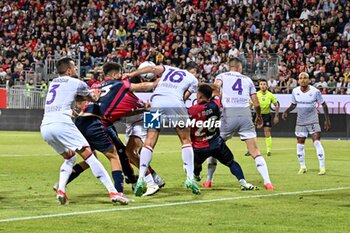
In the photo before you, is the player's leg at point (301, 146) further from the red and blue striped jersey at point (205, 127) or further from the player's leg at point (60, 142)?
the player's leg at point (60, 142)

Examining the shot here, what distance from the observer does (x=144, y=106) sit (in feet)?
45.5

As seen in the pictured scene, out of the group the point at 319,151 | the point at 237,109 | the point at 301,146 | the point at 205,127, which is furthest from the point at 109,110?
the point at 319,151

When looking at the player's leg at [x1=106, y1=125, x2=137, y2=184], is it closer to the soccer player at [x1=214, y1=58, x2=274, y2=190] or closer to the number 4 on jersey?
the soccer player at [x1=214, y1=58, x2=274, y2=190]

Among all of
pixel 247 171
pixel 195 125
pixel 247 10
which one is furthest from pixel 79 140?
pixel 247 10

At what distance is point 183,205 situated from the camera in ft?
39.6

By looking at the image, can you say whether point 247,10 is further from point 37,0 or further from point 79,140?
point 79,140

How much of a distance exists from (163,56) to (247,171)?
23.5 m

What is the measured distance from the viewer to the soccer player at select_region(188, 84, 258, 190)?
14547 mm

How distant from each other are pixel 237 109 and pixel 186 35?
29.2 m

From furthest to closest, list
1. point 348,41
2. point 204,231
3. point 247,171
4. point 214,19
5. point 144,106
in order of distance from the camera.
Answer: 1. point 214,19
2. point 348,41
3. point 247,171
4. point 144,106
5. point 204,231

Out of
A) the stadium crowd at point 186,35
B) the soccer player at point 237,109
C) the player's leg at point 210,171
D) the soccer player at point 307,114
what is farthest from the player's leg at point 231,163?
the stadium crowd at point 186,35

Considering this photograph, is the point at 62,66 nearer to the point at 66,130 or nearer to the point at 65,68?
the point at 65,68

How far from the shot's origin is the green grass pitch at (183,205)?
32.6ft

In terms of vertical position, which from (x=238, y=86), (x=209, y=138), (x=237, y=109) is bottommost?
(x=209, y=138)
